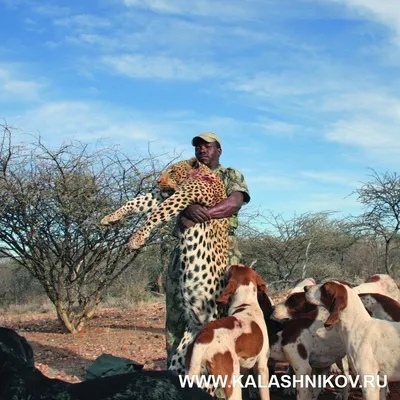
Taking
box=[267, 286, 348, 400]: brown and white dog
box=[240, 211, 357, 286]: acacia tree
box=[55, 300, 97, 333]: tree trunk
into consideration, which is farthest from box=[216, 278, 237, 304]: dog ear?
box=[240, 211, 357, 286]: acacia tree

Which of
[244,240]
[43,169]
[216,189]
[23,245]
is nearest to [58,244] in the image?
[23,245]

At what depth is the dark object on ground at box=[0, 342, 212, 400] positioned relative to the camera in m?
2.60

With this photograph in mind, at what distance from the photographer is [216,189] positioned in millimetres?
4922

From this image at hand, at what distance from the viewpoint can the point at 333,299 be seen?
4.36m

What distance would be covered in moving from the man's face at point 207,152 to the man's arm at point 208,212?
1.52ft

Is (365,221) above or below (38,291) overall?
above

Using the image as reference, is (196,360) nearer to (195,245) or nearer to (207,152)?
(195,245)

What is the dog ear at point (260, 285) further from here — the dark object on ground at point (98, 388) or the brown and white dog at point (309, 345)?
the dark object on ground at point (98, 388)

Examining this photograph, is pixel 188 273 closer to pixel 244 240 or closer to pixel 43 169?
pixel 43 169

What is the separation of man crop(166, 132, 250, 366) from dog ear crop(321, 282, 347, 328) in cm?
100

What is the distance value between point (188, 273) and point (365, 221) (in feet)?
48.0

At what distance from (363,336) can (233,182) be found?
1780mm

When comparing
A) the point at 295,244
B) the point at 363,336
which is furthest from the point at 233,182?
the point at 295,244

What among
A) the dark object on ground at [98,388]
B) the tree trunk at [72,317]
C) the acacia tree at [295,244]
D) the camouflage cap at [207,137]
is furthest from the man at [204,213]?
the acacia tree at [295,244]
